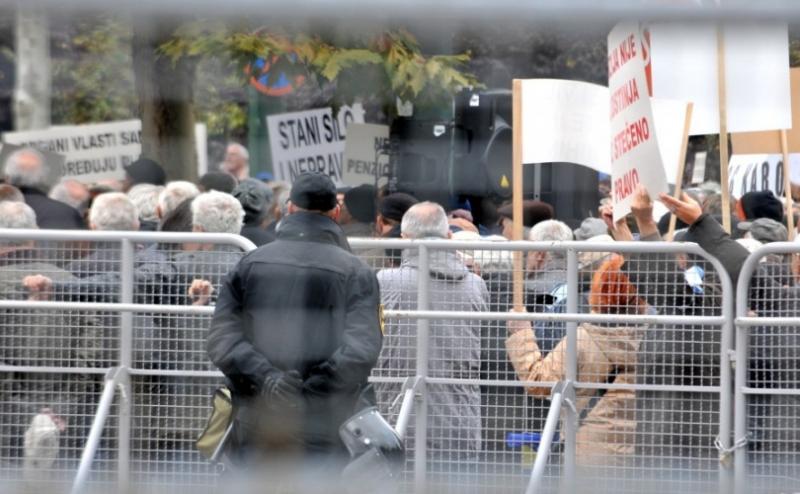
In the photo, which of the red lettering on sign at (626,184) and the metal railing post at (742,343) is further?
the metal railing post at (742,343)

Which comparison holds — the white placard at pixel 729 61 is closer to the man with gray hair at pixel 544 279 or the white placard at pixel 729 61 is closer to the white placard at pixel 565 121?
the white placard at pixel 565 121

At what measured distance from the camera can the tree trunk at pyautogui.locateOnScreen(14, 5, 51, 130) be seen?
2.21ft

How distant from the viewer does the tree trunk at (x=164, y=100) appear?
0.72 meters

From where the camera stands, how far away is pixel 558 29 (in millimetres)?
735

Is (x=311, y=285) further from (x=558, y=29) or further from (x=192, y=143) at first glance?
(x=558, y=29)

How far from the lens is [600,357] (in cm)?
404

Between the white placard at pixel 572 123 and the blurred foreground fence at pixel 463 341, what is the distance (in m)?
1.67

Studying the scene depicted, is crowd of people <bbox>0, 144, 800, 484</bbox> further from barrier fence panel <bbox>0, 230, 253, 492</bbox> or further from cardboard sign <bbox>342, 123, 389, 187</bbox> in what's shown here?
cardboard sign <bbox>342, 123, 389, 187</bbox>

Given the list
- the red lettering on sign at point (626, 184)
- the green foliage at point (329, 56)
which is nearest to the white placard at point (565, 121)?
the green foliage at point (329, 56)

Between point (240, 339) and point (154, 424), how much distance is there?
3.57 feet

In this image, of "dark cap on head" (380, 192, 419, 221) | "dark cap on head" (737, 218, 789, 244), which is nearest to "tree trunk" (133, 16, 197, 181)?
"dark cap on head" (380, 192, 419, 221)

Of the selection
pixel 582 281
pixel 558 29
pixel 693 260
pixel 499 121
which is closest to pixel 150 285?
pixel 582 281

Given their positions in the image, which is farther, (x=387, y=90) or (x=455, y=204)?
(x=455, y=204)

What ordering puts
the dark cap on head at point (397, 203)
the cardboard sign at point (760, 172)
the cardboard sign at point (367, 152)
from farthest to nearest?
the cardboard sign at point (760, 172) < the dark cap on head at point (397, 203) < the cardboard sign at point (367, 152)
